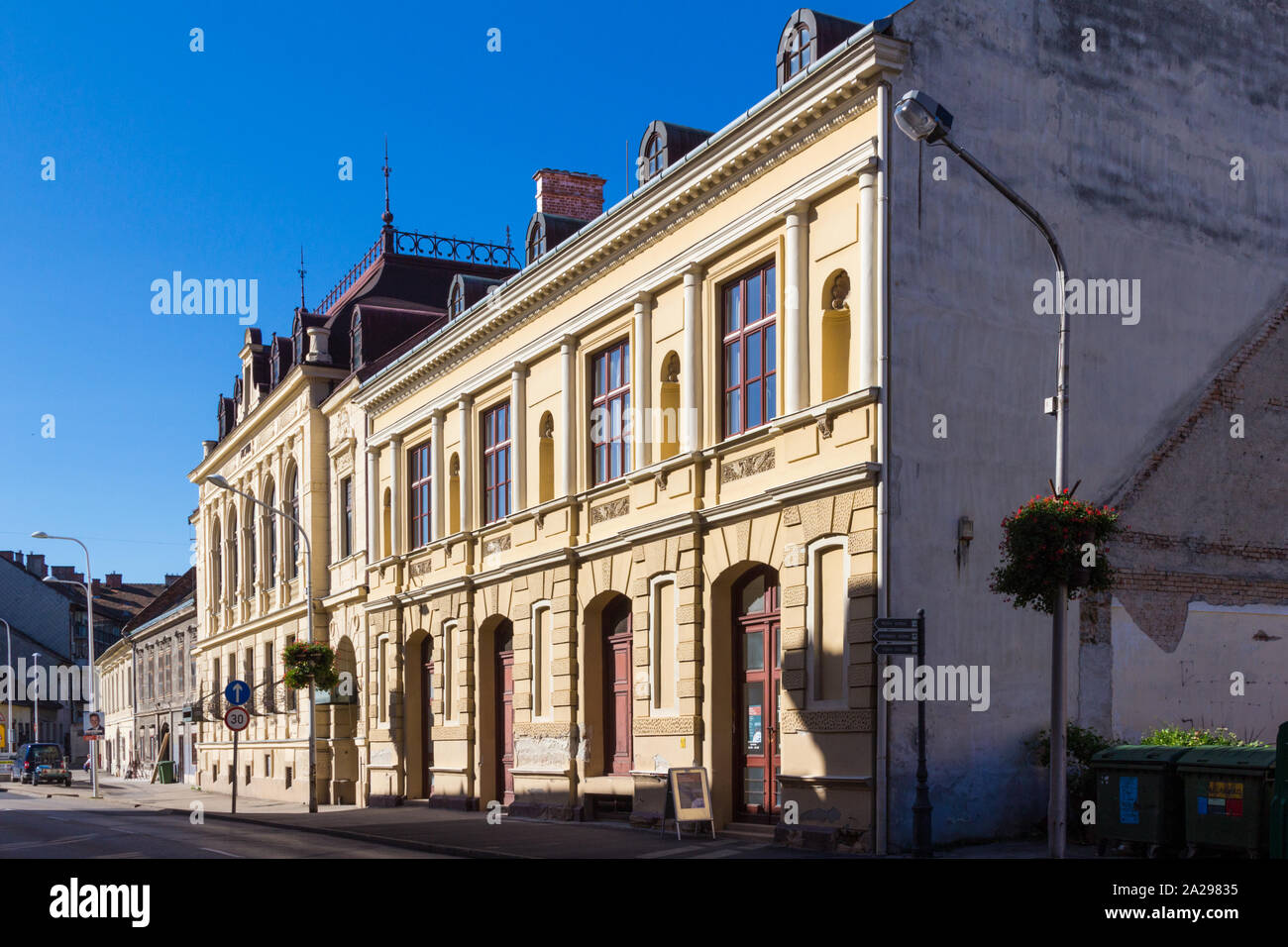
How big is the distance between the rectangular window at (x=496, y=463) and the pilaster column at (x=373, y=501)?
6738mm

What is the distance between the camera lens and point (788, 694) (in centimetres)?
2161

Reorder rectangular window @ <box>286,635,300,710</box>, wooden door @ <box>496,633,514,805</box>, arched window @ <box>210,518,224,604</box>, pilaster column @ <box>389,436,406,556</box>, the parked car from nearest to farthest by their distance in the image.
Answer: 1. wooden door @ <box>496,633,514,805</box>
2. pilaster column @ <box>389,436,406,556</box>
3. rectangular window @ <box>286,635,300,710</box>
4. arched window @ <box>210,518,224,604</box>
5. the parked car

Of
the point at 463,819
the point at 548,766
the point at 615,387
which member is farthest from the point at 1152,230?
the point at 463,819

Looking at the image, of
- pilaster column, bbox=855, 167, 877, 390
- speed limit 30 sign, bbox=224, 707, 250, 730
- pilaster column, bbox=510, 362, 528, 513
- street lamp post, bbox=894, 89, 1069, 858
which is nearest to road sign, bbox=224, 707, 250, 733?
speed limit 30 sign, bbox=224, 707, 250, 730

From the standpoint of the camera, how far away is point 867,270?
20.4 meters

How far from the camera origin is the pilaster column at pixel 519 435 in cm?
3075

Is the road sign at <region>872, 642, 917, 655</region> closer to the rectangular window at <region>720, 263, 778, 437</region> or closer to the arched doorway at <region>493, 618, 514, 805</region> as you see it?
the rectangular window at <region>720, 263, 778, 437</region>

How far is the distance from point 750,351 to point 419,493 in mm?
15129

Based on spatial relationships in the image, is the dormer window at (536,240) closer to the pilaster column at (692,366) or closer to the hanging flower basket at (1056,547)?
the pilaster column at (692,366)

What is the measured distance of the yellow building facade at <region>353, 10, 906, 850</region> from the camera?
2078cm

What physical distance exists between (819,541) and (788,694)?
2.24 m

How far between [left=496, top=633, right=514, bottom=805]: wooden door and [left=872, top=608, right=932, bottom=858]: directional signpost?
1340cm

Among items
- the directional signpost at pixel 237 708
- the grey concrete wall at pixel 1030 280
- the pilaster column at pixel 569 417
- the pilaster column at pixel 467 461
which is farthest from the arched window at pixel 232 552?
the grey concrete wall at pixel 1030 280
